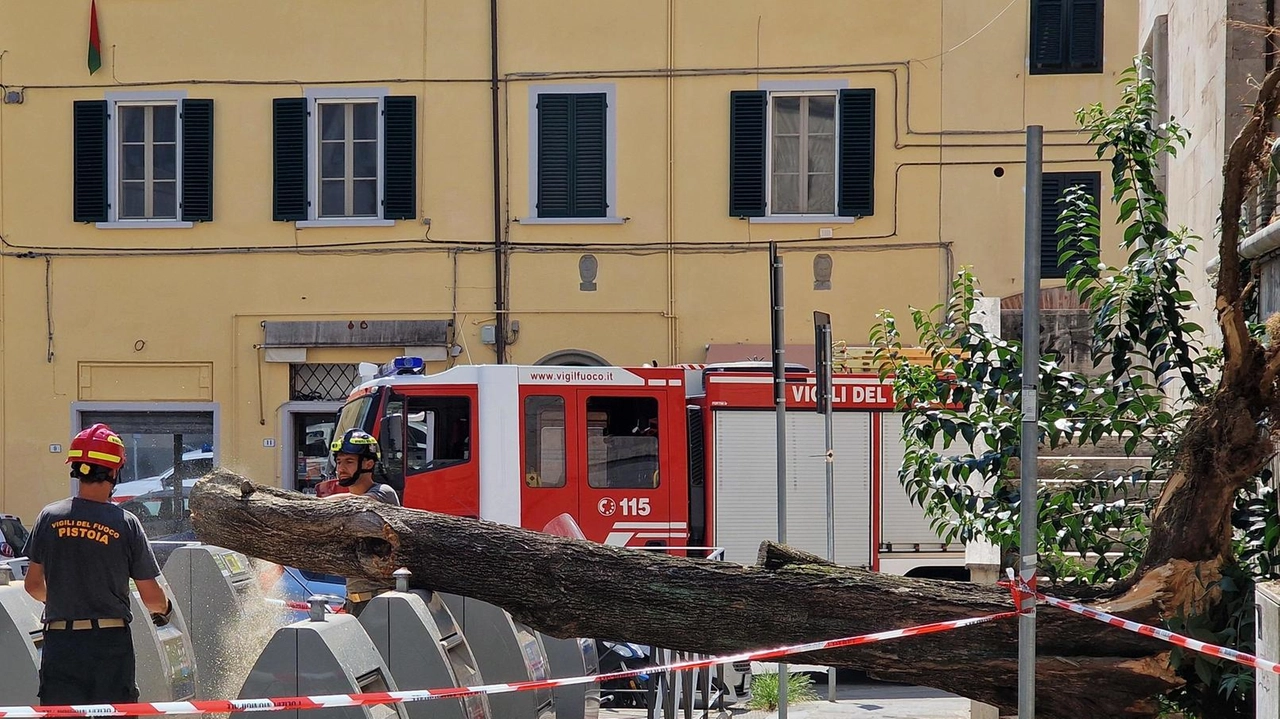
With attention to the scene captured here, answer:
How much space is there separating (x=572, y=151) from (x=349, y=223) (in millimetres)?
3179

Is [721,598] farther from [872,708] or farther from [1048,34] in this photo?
[1048,34]

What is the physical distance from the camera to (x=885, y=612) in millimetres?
6633

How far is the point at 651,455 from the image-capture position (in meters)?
13.5

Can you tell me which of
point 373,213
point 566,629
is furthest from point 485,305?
point 566,629

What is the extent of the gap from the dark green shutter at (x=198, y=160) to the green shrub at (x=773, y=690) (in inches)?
483

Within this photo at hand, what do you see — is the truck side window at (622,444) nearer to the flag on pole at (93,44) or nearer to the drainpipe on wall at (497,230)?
the drainpipe on wall at (497,230)

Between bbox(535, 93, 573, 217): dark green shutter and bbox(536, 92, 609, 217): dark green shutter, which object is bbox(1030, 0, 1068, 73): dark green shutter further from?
bbox(535, 93, 573, 217): dark green shutter

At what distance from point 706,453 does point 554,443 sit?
1432 millimetres

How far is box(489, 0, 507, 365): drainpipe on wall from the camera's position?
64.1 feet

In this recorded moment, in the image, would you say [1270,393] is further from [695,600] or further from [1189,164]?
[1189,164]

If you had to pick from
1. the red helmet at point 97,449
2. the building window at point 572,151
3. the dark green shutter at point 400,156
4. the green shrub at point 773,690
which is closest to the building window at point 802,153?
the building window at point 572,151

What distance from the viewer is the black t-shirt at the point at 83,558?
6.32 meters

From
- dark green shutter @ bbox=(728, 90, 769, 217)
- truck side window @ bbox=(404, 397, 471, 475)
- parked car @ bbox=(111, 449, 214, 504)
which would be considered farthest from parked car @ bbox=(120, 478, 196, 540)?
dark green shutter @ bbox=(728, 90, 769, 217)

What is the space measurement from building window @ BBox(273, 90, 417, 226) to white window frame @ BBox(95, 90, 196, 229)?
142 centimetres
